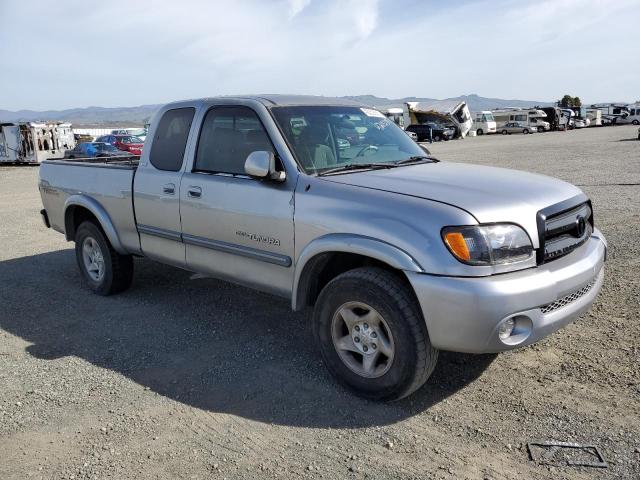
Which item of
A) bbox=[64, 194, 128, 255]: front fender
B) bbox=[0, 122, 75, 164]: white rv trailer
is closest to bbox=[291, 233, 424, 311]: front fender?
bbox=[64, 194, 128, 255]: front fender

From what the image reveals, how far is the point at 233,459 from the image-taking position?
311 centimetres

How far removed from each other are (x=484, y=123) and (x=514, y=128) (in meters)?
3.04

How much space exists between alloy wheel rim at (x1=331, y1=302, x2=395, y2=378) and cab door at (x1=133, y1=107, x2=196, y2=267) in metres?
1.79

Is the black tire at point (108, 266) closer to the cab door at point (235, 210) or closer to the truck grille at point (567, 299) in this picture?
the cab door at point (235, 210)

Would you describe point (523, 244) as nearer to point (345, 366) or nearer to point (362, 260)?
point (362, 260)

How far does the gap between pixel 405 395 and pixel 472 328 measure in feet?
2.21

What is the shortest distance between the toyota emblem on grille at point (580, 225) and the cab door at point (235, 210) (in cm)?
186

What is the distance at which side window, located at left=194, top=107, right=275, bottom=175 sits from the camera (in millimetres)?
4328

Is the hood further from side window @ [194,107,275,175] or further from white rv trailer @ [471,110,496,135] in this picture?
white rv trailer @ [471,110,496,135]

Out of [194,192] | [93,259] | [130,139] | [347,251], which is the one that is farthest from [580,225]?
[130,139]

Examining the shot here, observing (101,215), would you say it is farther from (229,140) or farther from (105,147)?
(105,147)

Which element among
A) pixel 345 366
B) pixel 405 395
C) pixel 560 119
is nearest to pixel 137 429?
pixel 345 366

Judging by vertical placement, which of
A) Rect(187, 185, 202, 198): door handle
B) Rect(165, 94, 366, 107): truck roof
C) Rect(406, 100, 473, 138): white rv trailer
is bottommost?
Rect(187, 185, 202, 198): door handle

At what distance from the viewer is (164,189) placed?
16.1 feet
